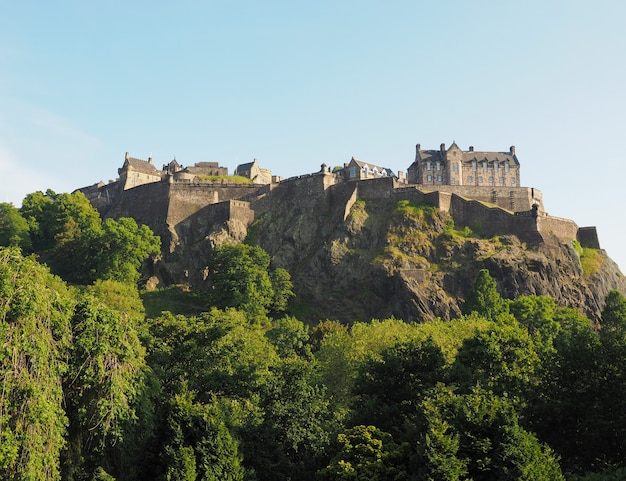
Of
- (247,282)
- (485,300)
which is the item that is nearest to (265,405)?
(485,300)

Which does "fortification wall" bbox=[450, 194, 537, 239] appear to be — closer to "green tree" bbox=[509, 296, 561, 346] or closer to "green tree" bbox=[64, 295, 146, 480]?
"green tree" bbox=[509, 296, 561, 346]

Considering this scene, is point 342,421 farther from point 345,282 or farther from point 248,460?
point 345,282

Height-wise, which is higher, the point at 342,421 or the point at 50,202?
the point at 50,202

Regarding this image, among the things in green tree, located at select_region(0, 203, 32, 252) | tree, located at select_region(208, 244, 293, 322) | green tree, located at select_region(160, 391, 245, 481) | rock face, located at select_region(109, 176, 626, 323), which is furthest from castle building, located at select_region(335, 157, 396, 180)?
green tree, located at select_region(160, 391, 245, 481)

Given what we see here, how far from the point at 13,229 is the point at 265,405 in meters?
62.9

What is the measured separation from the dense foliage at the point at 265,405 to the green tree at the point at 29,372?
0.06 metres

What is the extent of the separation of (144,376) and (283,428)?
8010 mm

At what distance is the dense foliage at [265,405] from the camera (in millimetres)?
28859

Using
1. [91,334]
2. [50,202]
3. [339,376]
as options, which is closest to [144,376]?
[91,334]

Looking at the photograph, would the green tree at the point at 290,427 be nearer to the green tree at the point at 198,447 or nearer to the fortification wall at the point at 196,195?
the green tree at the point at 198,447

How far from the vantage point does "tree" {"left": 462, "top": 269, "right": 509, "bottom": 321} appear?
69.2m

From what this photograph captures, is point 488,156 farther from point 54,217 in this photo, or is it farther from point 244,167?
point 54,217

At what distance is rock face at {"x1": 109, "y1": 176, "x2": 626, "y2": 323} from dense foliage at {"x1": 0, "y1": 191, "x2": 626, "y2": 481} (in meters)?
27.9

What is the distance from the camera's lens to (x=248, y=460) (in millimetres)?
35875
